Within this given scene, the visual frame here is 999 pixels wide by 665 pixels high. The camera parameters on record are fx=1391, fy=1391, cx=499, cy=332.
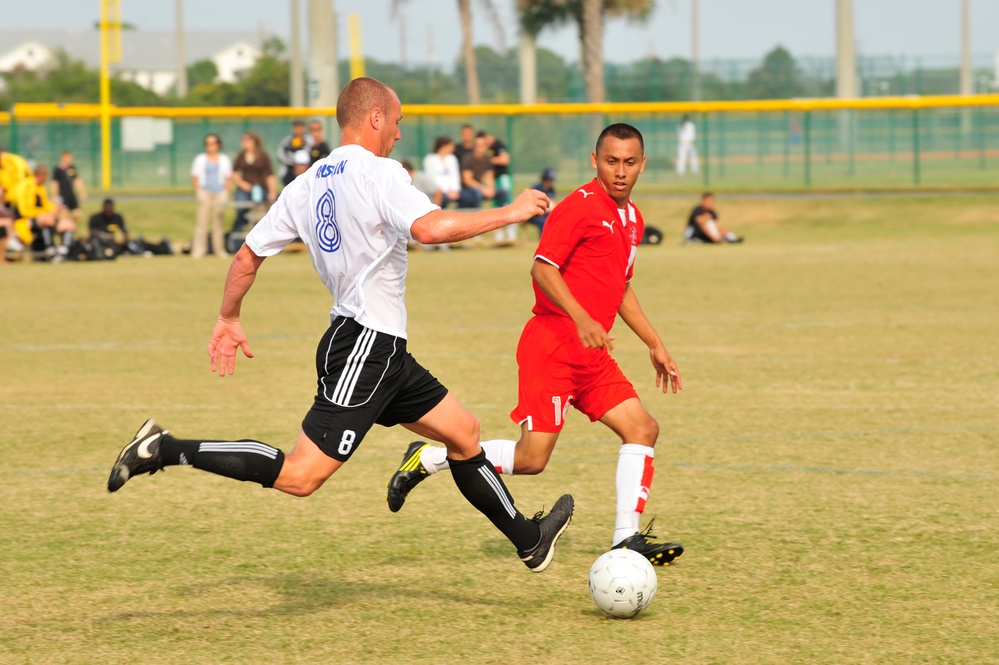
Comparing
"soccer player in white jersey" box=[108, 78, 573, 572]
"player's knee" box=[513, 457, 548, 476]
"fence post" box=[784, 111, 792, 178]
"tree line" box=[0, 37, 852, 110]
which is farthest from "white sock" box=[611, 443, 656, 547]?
"tree line" box=[0, 37, 852, 110]

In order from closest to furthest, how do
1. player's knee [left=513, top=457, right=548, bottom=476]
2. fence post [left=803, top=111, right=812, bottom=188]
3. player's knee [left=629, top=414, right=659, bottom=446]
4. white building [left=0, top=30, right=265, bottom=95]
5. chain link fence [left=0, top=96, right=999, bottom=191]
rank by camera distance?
player's knee [left=629, top=414, right=659, bottom=446]
player's knee [left=513, top=457, right=548, bottom=476]
chain link fence [left=0, top=96, right=999, bottom=191]
fence post [left=803, top=111, right=812, bottom=188]
white building [left=0, top=30, right=265, bottom=95]

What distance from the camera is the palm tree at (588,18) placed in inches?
1698

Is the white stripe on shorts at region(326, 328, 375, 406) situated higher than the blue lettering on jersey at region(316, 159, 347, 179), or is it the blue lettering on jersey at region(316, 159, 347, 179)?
the blue lettering on jersey at region(316, 159, 347, 179)

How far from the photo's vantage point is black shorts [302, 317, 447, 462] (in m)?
5.04

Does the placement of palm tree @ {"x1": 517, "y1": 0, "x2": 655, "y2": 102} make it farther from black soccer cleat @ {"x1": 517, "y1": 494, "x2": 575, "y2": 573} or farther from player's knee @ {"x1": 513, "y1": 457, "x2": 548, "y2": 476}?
black soccer cleat @ {"x1": 517, "y1": 494, "x2": 575, "y2": 573}

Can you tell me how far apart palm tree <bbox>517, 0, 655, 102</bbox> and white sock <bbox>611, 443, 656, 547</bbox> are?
38.0m

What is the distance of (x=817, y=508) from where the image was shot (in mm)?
6844

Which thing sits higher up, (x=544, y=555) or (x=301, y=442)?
(x=301, y=442)

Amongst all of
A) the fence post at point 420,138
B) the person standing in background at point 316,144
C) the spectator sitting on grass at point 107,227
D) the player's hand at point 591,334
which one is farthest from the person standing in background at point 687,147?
the player's hand at point 591,334

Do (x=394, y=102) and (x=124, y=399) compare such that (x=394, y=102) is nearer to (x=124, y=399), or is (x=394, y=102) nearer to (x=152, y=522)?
(x=152, y=522)

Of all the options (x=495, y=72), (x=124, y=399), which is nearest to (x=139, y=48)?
(x=495, y=72)

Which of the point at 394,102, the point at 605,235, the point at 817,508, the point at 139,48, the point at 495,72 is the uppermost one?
the point at 139,48

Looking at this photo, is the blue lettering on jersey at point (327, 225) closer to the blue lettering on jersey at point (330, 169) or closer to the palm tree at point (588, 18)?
the blue lettering on jersey at point (330, 169)

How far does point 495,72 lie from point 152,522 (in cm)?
5005
